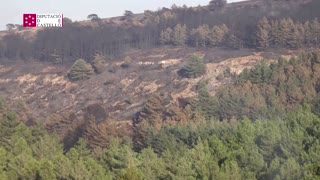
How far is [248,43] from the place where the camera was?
123000mm

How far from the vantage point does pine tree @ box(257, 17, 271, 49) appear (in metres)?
117

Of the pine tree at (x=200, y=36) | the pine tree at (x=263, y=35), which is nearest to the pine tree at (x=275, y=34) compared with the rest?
the pine tree at (x=263, y=35)

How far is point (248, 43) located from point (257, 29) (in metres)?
3.89

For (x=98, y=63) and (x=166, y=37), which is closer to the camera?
(x=98, y=63)

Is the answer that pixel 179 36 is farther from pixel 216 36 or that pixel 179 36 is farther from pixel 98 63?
pixel 98 63

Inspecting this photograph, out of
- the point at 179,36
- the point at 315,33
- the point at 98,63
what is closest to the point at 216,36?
the point at 179,36

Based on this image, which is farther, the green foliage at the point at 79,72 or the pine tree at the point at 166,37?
the pine tree at the point at 166,37

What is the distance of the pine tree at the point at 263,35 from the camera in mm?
117125

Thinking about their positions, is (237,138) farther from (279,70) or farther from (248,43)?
(248,43)

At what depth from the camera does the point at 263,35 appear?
118 metres

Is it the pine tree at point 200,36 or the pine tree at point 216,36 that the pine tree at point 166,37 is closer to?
the pine tree at point 200,36

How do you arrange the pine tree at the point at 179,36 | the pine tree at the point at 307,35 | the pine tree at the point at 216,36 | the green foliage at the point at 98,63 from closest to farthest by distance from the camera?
the pine tree at the point at 307,35, the green foliage at the point at 98,63, the pine tree at the point at 216,36, the pine tree at the point at 179,36

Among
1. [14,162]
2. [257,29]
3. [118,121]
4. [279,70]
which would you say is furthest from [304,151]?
[257,29]

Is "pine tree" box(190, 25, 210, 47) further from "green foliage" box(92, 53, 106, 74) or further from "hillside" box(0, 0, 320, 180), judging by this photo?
"green foliage" box(92, 53, 106, 74)
